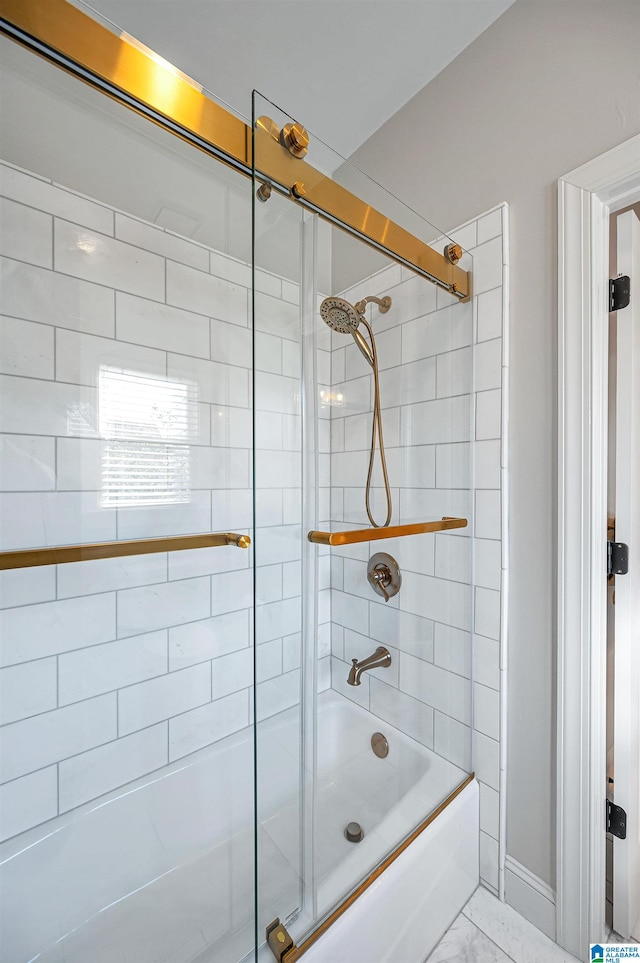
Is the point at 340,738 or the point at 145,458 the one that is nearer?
the point at 340,738

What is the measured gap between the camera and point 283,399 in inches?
33.2

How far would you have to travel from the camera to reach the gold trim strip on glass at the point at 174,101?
660 millimetres

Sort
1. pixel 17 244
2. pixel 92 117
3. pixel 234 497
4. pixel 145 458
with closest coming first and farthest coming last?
pixel 92 117 → pixel 17 244 → pixel 145 458 → pixel 234 497

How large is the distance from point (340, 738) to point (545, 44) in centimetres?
186

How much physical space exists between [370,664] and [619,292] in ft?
3.73

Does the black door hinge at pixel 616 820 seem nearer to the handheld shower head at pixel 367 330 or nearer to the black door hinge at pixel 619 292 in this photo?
the handheld shower head at pixel 367 330

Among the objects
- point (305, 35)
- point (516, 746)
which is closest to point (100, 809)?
point (516, 746)

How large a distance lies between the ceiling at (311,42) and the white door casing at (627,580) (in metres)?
0.83

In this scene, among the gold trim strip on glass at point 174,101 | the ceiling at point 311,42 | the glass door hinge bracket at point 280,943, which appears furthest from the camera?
the ceiling at point 311,42

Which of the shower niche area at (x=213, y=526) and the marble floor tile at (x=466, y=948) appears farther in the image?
the marble floor tile at (x=466, y=948)

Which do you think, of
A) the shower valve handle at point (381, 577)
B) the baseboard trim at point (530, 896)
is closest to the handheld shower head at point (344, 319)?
the shower valve handle at point (381, 577)

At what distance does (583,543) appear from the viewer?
1.05 meters

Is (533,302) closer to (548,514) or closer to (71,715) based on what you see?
(548,514)

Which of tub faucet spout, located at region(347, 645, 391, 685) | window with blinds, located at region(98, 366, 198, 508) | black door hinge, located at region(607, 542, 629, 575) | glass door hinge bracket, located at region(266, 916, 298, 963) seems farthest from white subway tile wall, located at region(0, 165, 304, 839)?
black door hinge, located at region(607, 542, 629, 575)
